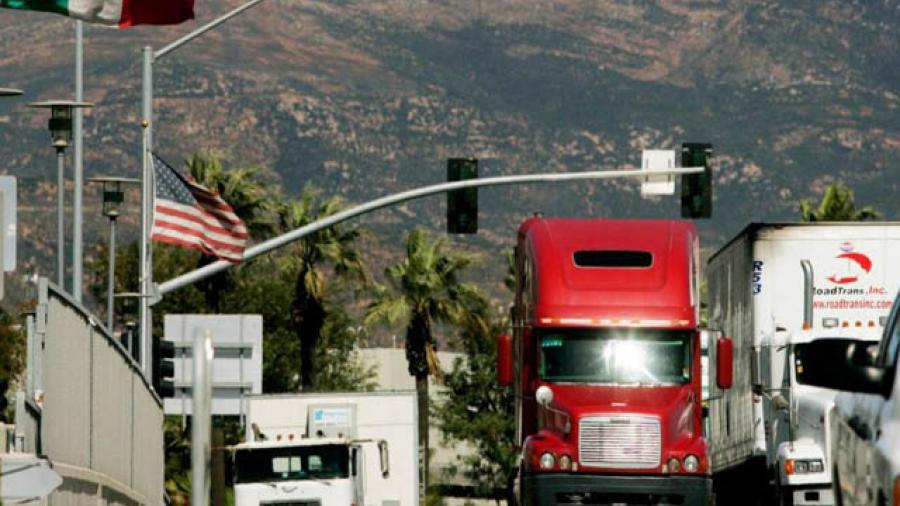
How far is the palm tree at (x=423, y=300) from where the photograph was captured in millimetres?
90812

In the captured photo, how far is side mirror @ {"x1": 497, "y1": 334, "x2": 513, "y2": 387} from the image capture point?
30781 mm

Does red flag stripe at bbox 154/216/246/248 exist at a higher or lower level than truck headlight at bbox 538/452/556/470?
higher

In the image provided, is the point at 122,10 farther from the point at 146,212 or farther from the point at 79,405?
the point at 146,212

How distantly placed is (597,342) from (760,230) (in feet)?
12.1

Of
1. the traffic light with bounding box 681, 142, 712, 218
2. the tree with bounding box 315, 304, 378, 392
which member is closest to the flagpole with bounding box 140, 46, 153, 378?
the traffic light with bounding box 681, 142, 712, 218

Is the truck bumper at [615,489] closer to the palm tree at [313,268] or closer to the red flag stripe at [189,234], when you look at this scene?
the red flag stripe at [189,234]

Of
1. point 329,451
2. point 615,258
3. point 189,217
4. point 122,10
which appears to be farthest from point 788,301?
point 122,10

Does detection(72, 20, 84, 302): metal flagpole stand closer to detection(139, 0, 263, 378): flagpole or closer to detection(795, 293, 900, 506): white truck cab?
detection(139, 0, 263, 378): flagpole

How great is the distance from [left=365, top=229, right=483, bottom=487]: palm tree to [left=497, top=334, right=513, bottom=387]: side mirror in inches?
2296

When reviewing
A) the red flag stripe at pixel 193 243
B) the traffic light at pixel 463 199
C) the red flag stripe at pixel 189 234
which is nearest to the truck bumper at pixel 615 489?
the red flag stripe at pixel 193 243

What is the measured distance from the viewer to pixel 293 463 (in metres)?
34.0

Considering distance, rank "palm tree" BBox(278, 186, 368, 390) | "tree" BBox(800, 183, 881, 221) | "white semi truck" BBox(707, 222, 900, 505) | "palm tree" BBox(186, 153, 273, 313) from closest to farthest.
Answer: "white semi truck" BBox(707, 222, 900, 505)
"palm tree" BBox(186, 153, 273, 313)
"palm tree" BBox(278, 186, 368, 390)
"tree" BBox(800, 183, 881, 221)

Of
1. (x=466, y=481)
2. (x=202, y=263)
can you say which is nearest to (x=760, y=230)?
(x=202, y=263)

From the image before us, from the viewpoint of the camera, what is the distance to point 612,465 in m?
29.6
